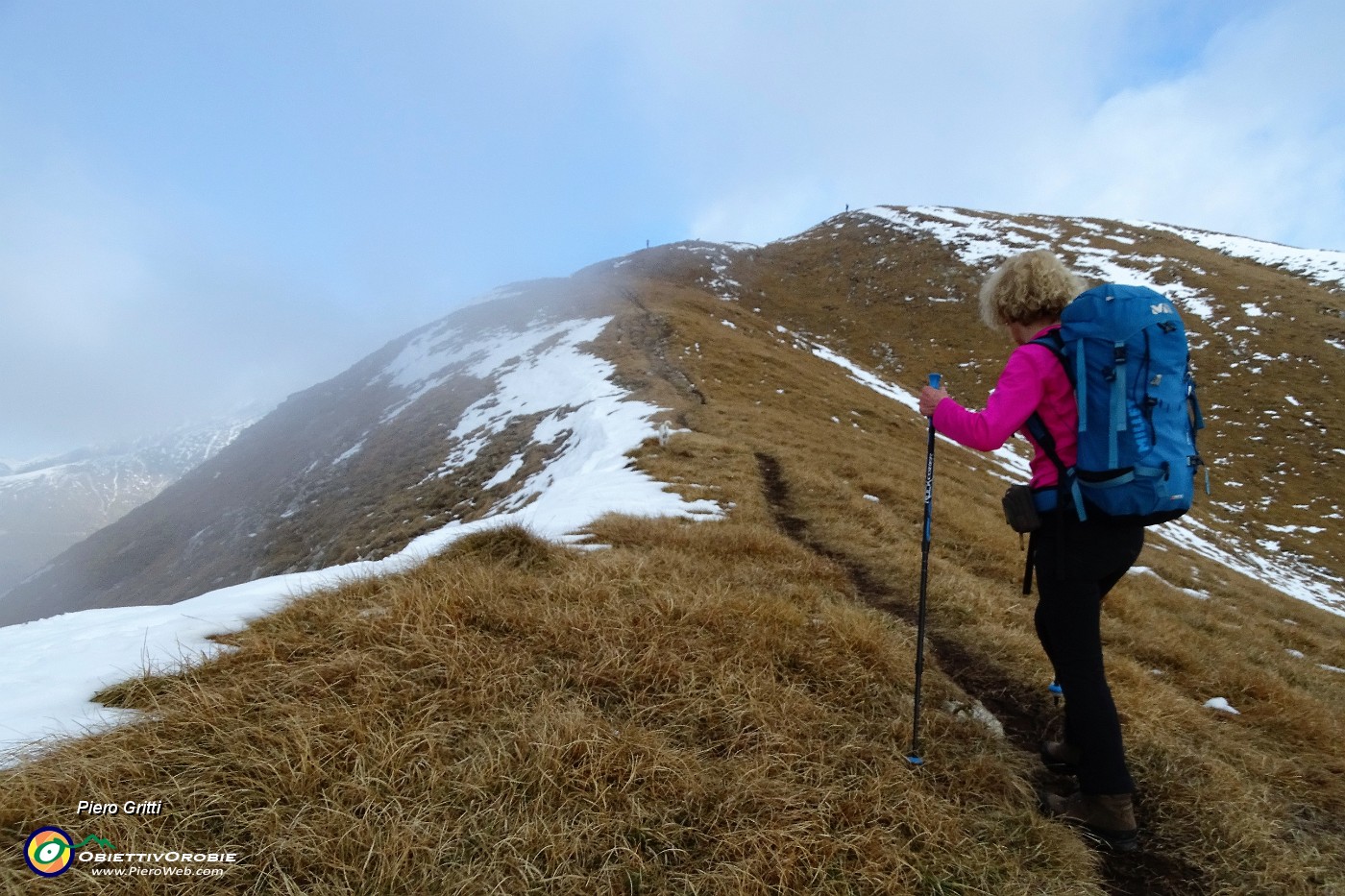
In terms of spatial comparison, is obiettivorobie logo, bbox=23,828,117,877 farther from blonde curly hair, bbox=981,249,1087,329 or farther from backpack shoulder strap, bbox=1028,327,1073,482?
blonde curly hair, bbox=981,249,1087,329

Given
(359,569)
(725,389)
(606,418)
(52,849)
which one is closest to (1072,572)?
(52,849)

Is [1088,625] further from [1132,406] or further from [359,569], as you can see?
[359,569]

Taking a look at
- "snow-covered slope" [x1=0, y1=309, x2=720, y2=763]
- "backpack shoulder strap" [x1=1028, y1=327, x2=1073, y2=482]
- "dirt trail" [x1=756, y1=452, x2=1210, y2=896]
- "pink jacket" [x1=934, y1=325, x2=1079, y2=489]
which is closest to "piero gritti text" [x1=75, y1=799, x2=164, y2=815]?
"snow-covered slope" [x1=0, y1=309, x2=720, y2=763]

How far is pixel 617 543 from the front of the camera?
21.5ft

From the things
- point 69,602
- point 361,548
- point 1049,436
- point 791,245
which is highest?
point 791,245

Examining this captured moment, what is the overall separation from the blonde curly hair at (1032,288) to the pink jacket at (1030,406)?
227 mm

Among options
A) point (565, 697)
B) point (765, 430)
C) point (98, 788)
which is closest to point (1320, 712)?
point (565, 697)

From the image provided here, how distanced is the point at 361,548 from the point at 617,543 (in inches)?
617

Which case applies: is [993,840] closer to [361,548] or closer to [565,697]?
[565,697]

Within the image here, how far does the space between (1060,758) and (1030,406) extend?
2.18m

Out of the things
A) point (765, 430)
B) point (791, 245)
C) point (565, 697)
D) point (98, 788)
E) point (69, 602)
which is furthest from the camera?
point (791, 245)

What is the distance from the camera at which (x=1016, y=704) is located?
4.35 m

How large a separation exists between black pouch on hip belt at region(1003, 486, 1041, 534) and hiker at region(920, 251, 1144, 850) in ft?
0.23

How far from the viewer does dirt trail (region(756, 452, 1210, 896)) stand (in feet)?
A: 9.52
